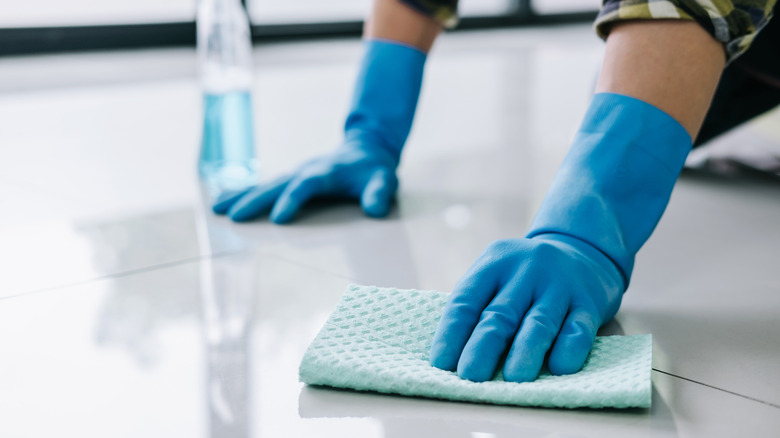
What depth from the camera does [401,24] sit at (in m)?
1.37

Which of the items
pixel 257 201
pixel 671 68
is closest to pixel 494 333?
Result: pixel 671 68

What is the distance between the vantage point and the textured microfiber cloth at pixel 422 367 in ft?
2.18

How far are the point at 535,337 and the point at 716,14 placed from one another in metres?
0.40

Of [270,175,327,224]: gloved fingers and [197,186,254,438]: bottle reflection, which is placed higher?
[197,186,254,438]: bottle reflection

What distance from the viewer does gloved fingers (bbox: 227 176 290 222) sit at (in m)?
1.22

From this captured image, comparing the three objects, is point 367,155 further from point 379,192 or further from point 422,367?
point 422,367

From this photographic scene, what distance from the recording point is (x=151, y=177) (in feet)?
4.84

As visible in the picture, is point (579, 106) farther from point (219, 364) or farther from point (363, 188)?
point (219, 364)

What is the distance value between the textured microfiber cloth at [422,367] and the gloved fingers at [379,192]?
0.43m

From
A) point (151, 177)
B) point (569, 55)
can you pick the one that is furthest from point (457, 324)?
point (569, 55)

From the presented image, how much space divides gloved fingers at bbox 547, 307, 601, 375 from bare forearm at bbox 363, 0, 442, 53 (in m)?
0.73

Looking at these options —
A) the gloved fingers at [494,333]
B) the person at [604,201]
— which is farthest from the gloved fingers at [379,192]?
the gloved fingers at [494,333]

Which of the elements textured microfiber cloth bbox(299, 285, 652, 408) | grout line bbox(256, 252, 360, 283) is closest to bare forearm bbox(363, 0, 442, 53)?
→ grout line bbox(256, 252, 360, 283)

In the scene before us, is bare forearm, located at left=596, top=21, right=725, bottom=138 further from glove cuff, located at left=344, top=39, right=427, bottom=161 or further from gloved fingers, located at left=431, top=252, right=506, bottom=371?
glove cuff, located at left=344, top=39, right=427, bottom=161
